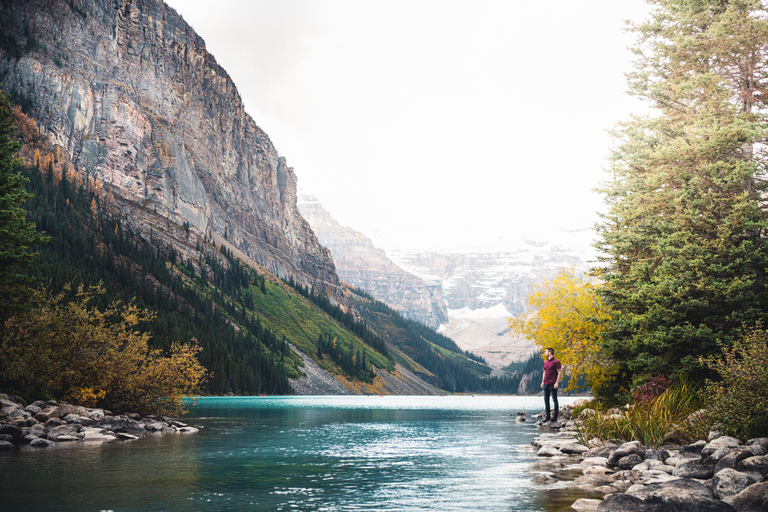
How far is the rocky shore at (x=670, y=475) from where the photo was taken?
12.9m

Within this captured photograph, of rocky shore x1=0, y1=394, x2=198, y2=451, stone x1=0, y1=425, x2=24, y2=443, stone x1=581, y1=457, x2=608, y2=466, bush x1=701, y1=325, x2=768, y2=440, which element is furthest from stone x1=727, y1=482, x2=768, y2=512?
stone x1=0, y1=425, x2=24, y2=443

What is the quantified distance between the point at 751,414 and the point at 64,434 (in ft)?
108

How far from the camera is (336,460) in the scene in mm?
25250

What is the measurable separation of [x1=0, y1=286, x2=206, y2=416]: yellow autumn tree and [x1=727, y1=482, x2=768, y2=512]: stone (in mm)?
35871

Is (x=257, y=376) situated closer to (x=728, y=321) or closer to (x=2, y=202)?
(x=2, y=202)

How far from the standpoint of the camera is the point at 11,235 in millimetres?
30750

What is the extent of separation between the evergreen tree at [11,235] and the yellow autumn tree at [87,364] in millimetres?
2206

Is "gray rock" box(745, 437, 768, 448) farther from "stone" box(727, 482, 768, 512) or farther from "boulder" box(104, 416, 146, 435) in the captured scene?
"boulder" box(104, 416, 146, 435)

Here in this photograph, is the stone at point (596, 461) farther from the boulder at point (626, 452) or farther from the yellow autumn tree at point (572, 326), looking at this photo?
the yellow autumn tree at point (572, 326)

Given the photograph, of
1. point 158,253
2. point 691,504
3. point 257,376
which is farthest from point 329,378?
point 691,504

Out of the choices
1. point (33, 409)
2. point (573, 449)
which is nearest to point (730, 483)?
point (573, 449)

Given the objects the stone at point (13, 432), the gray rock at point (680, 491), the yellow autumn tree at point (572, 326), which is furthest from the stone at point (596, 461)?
the stone at point (13, 432)

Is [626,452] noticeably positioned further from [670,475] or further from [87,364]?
[87,364]

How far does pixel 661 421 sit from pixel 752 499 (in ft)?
37.1
